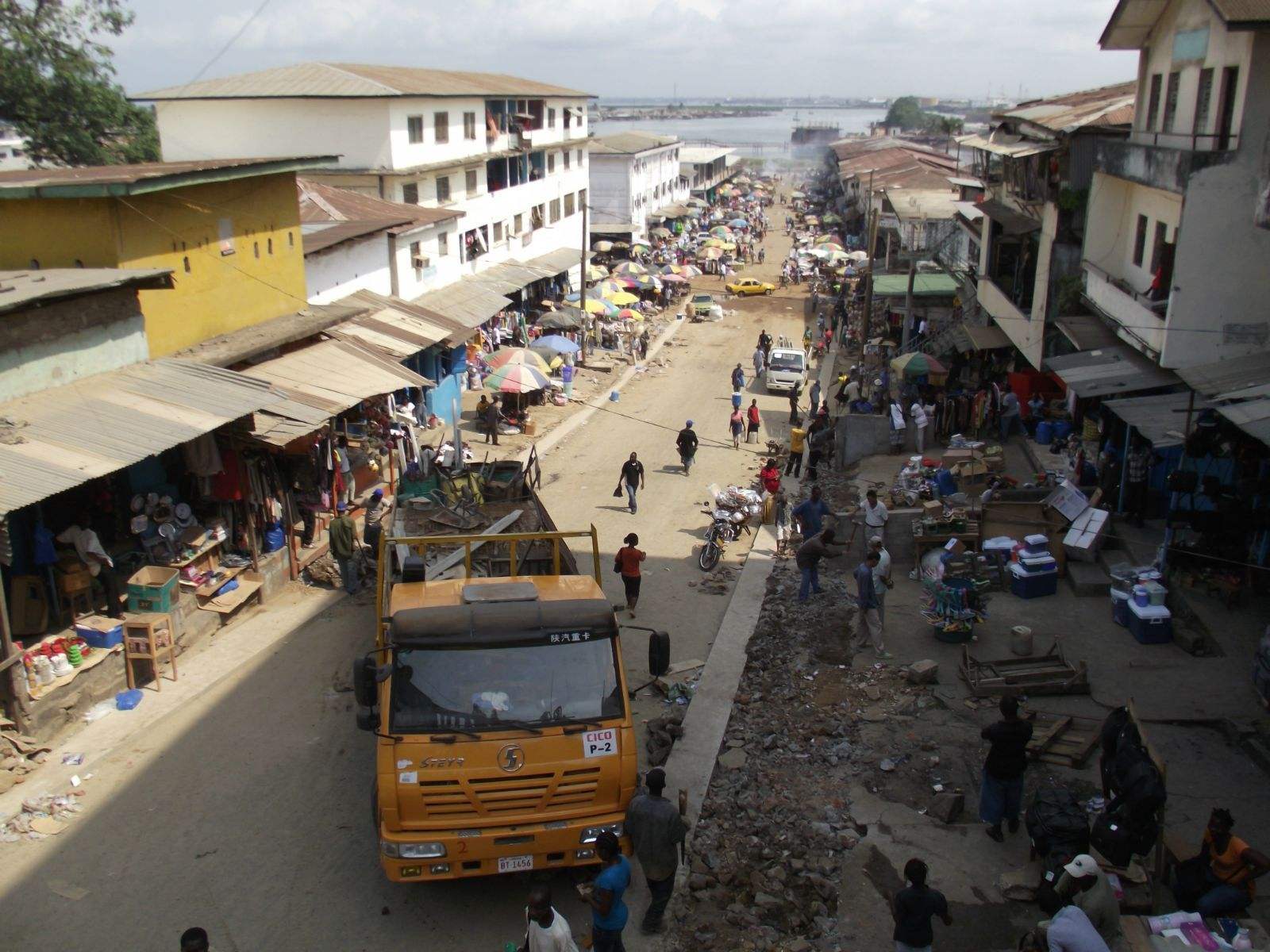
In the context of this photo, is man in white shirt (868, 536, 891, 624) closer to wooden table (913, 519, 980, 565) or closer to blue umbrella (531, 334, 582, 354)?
wooden table (913, 519, 980, 565)

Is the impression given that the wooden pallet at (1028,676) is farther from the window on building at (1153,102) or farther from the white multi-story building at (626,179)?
the white multi-story building at (626,179)

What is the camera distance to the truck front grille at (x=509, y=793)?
7.54 meters

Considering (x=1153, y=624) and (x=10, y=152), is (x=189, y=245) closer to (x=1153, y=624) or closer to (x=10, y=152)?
(x=1153, y=624)

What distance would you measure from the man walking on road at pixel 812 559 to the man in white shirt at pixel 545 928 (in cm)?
894

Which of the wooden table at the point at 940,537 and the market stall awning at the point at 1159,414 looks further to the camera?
the wooden table at the point at 940,537

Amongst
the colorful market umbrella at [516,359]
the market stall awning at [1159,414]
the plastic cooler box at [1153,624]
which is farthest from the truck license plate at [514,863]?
the colorful market umbrella at [516,359]

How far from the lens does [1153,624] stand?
12109 millimetres

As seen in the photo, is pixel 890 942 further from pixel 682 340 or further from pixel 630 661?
pixel 682 340

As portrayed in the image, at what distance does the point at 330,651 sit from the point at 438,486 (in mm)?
2648

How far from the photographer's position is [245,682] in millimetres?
12328

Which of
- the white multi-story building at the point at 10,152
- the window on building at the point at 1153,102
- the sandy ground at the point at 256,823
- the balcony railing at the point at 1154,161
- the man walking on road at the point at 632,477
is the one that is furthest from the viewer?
the white multi-story building at the point at 10,152

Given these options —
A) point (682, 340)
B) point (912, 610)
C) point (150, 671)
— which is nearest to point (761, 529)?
point (912, 610)

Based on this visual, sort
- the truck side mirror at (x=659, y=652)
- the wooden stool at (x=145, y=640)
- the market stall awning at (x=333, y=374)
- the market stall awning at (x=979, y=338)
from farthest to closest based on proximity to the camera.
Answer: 1. the market stall awning at (x=979, y=338)
2. the market stall awning at (x=333, y=374)
3. the wooden stool at (x=145, y=640)
4. the truck side mirror at (x=659, y=652)

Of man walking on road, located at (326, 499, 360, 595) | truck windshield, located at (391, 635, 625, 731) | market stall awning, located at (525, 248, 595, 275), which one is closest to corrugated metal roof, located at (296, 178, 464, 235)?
market stall awning, located at (525, 248, 595, 275)
